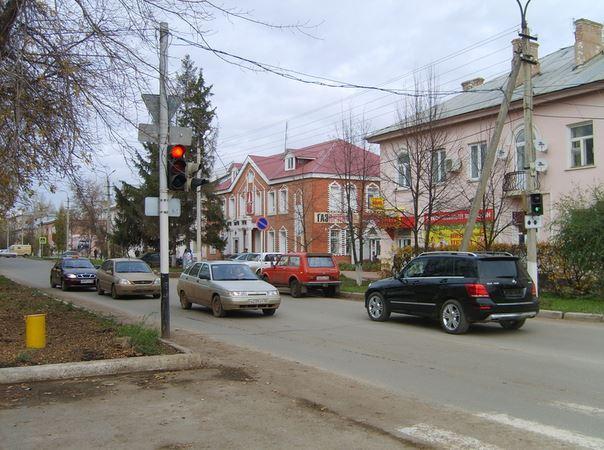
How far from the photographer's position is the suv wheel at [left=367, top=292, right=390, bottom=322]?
14.4 m

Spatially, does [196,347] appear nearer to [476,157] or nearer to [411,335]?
[411,335]

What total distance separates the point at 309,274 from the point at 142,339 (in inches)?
498

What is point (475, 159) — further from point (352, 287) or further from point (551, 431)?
point (551, 431)

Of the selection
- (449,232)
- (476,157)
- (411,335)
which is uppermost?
(476,157)

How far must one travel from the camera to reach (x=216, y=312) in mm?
15461

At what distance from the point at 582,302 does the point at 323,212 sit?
3032cm

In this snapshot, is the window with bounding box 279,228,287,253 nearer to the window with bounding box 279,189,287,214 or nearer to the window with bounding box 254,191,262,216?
the window with bounding box 279,189,287,214

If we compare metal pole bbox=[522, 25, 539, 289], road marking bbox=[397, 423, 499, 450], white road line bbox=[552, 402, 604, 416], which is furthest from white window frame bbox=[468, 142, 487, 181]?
road marking bbox=[397, 423, 499, 450]

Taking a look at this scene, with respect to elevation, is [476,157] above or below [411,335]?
above

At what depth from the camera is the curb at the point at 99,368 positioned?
7234mm

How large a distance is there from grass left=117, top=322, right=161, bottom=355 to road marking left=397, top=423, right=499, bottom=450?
4.36 metres

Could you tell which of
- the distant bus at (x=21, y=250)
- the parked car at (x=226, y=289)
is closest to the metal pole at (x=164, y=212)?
the parked car at (x=226, y=289)

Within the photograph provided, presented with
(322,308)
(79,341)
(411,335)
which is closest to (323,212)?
(322,308)

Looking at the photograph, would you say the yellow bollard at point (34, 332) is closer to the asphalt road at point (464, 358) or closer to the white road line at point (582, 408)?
the asphalt road at point (464, 358)
